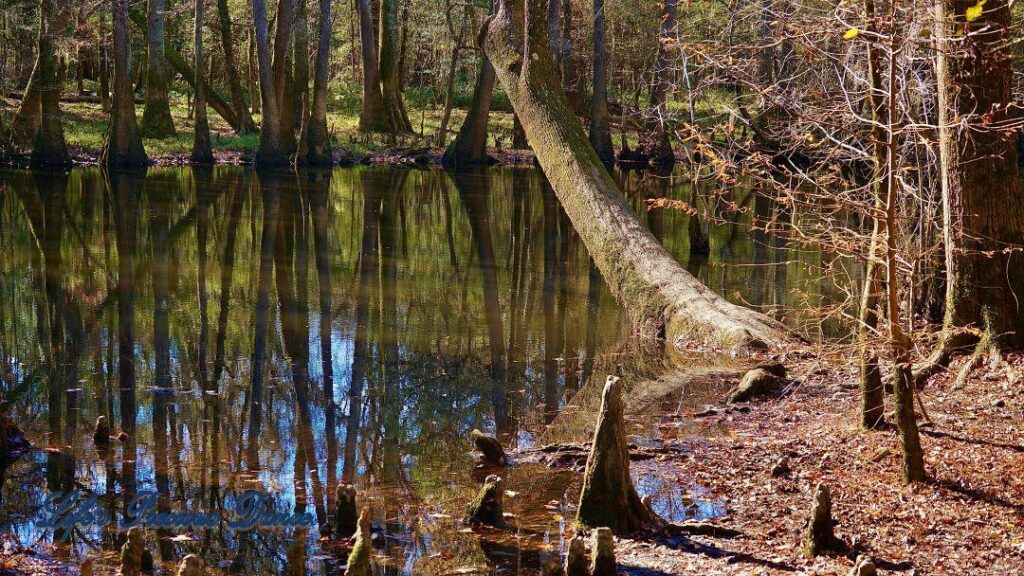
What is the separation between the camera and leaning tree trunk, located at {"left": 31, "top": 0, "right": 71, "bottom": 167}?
30703mm

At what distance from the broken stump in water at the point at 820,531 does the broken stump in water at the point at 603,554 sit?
116 centimetres

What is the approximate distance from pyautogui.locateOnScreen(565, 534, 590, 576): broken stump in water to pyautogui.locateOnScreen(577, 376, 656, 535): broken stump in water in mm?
879

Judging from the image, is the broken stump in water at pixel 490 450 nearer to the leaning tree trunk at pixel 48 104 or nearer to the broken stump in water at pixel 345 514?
the broken stump in water at pixel 345 514

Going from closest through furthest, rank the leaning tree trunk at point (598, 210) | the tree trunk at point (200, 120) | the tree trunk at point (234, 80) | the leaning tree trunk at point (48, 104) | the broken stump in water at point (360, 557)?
the broken stump in water at point (360, 557) < the leaning tree trunk at point (598, 210) < the leaning tree trunk at point (48, 104) < the tree trunk at point (200, 120) < the tree trunk at point (234, 80)

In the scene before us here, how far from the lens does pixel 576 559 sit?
5.20m

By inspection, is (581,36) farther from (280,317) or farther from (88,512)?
(88,512)

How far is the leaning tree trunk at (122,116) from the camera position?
3138 cm

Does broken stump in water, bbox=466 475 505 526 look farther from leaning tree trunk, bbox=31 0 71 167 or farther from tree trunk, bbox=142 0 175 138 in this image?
tree trunk, bbox=142 0 175 138

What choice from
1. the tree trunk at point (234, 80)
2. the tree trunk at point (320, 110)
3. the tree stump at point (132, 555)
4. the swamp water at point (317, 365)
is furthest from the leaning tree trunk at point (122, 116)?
the tree stump at point (132, 555)

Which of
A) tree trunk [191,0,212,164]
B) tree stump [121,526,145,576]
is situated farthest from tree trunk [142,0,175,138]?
tree stump [121,526,145,576]

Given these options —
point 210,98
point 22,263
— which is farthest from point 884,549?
point 210,98

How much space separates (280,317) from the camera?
41.9 feet

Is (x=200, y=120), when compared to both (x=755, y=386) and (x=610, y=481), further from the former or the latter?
(x=610, y=481)

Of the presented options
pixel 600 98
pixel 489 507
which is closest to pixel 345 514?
pixel 489 507
